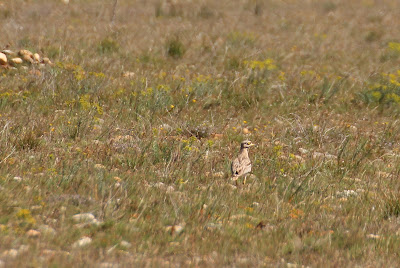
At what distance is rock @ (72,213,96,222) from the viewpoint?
4418 millimetres

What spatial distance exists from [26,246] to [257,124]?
5.60m

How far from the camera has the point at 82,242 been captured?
4.04m

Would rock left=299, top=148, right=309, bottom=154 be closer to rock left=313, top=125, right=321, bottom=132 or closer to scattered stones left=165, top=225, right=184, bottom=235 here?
rock left=313, top=125, right=321, bottom=132

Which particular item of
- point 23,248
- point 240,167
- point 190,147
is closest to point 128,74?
point 190,147

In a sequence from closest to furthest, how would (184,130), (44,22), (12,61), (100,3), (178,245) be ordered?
(178,245)
(184,130)
(12,61)
(44,22)
(100,3)

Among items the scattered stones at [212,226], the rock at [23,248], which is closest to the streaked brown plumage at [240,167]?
the scattered stones at [212,226]

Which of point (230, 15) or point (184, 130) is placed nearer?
point (184, 130)

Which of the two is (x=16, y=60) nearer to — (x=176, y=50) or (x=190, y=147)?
(x=176, y=50)

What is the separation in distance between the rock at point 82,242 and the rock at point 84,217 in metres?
0.31

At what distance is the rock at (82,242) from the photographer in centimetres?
397

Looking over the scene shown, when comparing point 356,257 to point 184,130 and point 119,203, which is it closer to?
point 119,203

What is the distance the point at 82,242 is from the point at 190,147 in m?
2.70

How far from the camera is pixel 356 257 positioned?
4.45 m

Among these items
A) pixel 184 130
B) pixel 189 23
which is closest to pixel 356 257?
pixel 184 130
